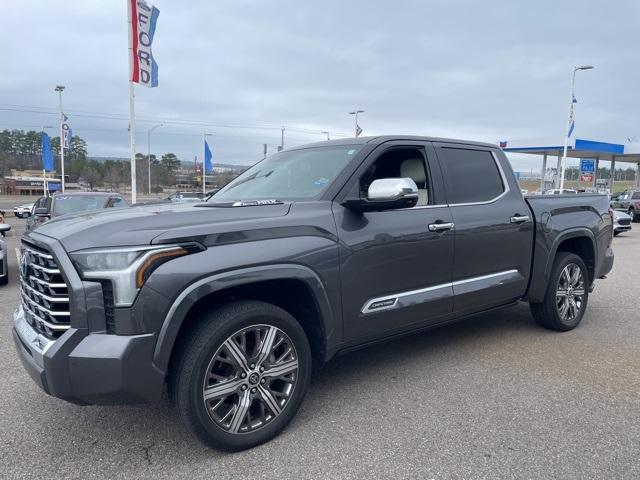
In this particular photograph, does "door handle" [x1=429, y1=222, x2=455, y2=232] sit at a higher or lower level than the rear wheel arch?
higher

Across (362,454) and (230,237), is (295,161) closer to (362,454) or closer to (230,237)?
(230,237)

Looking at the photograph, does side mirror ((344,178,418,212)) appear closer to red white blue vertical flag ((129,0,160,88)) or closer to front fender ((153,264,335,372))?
front fender ((153,264,335,372))

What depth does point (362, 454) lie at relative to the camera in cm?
295

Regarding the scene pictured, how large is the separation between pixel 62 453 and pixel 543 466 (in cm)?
271

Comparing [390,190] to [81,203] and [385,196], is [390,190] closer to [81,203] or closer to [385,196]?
[385,196]

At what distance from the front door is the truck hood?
0.58m

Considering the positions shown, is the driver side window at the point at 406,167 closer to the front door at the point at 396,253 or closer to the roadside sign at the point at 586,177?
the front door at the point at 396,253

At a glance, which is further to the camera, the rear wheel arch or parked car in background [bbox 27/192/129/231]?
parked car in background [bbox 27/192/129/231]

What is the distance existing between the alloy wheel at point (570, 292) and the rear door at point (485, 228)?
0.66 meters

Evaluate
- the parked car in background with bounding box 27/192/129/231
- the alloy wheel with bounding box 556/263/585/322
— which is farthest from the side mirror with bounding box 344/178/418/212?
the parked car in background with bounding box 27/192/129/231

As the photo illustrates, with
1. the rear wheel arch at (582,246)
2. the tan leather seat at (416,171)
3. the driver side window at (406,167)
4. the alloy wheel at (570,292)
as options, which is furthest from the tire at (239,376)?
the rear wheel arch at (582,246)

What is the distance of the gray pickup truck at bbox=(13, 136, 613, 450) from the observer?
2588 millimetres

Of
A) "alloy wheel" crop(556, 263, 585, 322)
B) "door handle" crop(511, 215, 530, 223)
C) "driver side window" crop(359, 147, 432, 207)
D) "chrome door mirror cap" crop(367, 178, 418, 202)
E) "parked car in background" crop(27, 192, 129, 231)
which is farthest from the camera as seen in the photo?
"parked car in background" crop(27, 192, 129, 231)

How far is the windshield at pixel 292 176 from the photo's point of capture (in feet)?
12.3
